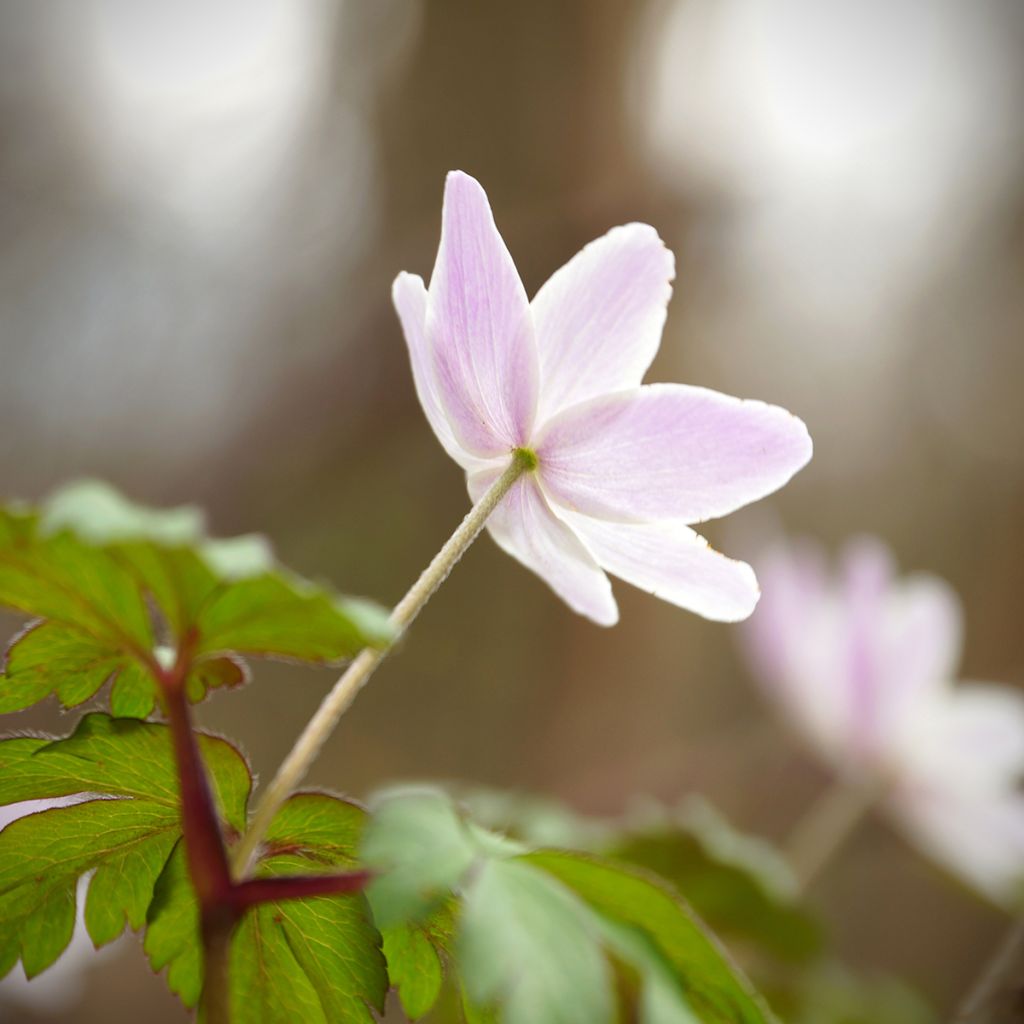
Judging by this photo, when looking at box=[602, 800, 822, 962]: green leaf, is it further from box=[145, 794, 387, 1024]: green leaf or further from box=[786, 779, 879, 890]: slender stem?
box=[145, 794, 387, 1024]: green leaf

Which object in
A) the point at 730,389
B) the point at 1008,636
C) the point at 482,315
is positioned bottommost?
the point at 1008,636

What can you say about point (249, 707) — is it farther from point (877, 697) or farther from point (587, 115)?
point (877, 697)

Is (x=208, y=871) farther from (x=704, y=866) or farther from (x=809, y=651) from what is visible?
(x=809, y=651)

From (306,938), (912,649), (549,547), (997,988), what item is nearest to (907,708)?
(912,649)

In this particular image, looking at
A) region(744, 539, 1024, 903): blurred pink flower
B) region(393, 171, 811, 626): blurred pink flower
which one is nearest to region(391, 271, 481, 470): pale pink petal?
region(393, 171, 811, 626): blurred pink flower

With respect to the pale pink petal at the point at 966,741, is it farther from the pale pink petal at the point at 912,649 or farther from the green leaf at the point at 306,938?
the green leaf at the point at 306,938

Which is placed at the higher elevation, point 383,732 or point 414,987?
point 414,987

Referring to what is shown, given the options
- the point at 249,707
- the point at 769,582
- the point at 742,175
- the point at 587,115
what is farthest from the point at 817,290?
the point at 769,582
